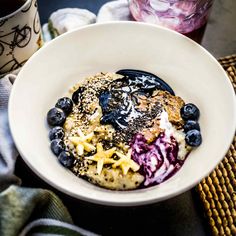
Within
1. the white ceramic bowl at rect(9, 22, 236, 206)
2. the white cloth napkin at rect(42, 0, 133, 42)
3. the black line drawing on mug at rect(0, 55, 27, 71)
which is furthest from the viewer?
the white cloth napkin at rect(42, 0, 133, 42)

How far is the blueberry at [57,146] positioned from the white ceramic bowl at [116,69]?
0.03ft

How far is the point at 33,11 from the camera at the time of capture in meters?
0.76

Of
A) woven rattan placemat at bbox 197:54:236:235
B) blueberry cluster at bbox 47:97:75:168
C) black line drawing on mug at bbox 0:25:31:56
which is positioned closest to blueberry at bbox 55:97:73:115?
blueberry cluster at bbox 47:97:75:168

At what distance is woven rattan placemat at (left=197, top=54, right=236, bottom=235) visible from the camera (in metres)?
0.69

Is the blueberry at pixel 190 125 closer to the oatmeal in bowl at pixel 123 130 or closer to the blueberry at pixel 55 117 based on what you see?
the oatmeal in bowl at pixel 123 130

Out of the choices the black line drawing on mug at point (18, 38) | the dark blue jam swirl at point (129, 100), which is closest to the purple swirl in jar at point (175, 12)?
the dark blue jam swirl at point (129, 100)

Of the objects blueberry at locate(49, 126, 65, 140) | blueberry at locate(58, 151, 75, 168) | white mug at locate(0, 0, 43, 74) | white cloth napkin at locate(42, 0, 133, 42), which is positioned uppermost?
white mug at locate(0, 0, 43, 74)

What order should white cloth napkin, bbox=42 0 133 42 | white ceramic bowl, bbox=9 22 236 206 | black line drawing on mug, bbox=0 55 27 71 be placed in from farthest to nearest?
white cloth napkin, bbox=42 0 133 42
black line drawing on mug, bbox=0 55 27 71
white ceramic bowl, bbox=9 22 236 206

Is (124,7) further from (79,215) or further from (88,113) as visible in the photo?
(79,215)

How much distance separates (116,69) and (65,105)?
0.41 feet

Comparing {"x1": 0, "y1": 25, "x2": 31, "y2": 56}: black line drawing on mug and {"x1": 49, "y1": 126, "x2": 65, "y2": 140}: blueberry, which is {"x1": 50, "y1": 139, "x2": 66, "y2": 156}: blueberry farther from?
{"x1": 0, "y1": 25, "x2": 31, "y2": 56}: black line drawing on mug

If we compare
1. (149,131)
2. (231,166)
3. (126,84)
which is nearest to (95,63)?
(126,84)

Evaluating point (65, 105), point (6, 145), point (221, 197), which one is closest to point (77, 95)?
point (65, 105)

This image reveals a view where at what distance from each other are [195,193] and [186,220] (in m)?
0.04
